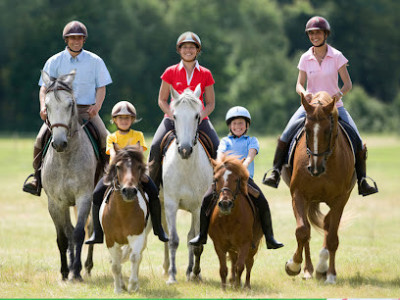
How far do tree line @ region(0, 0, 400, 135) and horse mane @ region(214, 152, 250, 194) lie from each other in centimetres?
4465

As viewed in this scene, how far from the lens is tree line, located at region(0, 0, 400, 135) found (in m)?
60.9

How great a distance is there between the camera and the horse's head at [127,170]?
8.23 m

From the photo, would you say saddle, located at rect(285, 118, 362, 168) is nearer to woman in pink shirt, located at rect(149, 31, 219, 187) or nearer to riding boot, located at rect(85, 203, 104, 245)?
woman in pink shirt, located at rect(149, 31, 219, 187)

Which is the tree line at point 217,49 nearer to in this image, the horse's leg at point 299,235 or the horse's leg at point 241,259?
the horse's leg at point 299,235

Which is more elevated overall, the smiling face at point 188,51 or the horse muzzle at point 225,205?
the smiling face at point 188,51

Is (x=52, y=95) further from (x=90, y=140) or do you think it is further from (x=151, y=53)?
(x=151, y=53)

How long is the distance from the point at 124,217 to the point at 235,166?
4.63ft

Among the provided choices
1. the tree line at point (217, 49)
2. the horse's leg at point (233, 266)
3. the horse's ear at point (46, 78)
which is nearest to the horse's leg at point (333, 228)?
the horse's leg at point (233, 266)

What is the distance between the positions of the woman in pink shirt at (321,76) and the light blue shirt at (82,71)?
2636mm

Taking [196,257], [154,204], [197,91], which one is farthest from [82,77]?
[196,257]

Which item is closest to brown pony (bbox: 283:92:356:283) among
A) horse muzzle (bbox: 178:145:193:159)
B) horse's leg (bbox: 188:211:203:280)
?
horse's leg (bbox: 188:211:203:280)

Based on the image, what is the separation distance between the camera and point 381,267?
10.7m

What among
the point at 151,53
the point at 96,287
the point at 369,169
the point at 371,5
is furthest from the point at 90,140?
the point at 371,5

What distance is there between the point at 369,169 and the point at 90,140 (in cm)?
2388
